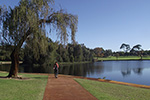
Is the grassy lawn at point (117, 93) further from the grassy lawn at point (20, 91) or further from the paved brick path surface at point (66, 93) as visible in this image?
the grassy lawn at point (20, 91)

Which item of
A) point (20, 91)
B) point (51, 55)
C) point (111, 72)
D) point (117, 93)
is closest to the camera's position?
point (20, 91)

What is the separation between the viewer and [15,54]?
468 inches

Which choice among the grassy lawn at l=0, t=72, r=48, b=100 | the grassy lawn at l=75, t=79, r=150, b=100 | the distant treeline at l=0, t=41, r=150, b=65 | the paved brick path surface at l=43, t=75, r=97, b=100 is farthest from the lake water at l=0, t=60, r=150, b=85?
the grassy lawn at l=0, t=72, r=48, b=100

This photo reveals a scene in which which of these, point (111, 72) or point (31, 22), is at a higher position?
point (31, 22)

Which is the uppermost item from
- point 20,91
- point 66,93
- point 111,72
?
point 20,91

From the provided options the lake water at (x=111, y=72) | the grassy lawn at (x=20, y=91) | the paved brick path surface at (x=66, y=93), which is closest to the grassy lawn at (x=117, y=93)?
the paved brick path surface at (x=66, y=93)

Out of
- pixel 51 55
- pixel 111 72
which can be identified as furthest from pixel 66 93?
pixel 51 55

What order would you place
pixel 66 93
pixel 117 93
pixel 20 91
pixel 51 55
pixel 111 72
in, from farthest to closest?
pixel 51 55 < pixel 111 72 < pixel 117 93 < pixel 66 93 < pixel 20 91

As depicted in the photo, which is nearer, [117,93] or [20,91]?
[20,91]

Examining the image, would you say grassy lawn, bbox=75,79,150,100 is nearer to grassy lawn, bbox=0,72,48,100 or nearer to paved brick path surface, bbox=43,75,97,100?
paved brick path surface, bbox=43,75,97,100

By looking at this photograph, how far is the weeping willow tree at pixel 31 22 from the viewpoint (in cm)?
1027

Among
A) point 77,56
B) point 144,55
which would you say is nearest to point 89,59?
point 77,56

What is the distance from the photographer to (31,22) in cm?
1020

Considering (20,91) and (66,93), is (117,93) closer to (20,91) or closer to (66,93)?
(66,93)
